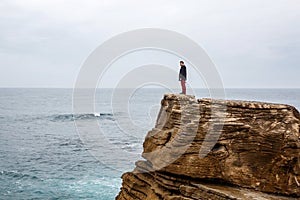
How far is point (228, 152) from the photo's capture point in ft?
44.0

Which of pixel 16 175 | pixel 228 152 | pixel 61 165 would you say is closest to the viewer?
pixel 228 152

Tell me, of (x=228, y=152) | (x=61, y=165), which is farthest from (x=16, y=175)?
(x=228, y=152)

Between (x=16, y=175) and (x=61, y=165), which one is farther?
(x=61, y=165)

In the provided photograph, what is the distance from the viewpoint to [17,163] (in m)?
42.0

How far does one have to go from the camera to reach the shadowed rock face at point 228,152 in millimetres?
12648

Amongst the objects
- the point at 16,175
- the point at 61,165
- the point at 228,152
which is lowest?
the point at 16,175

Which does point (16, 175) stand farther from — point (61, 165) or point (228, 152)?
point (228, 152)

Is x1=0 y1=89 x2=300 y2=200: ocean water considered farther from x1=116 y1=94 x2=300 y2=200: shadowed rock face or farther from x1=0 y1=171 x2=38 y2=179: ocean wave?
x1=116 y1=94 x2=300 y2=200: shadowed rock face

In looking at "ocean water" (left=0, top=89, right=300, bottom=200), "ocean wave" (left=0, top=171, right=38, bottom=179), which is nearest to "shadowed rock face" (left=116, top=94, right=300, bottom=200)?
"ocean water" (left=0, top=89, right=300, bottom=200)

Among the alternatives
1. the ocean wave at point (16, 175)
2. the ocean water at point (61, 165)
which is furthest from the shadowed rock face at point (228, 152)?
the ocean wave at point (16, 175)

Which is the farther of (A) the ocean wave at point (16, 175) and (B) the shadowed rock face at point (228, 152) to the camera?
(A) the ocean wave at point (16, 175)

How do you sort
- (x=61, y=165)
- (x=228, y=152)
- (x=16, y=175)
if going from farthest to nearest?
1. (x=61, y=165)
2. (x=16, y=175)
3. (x=228, y=152)

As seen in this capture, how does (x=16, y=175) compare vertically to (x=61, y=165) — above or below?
below

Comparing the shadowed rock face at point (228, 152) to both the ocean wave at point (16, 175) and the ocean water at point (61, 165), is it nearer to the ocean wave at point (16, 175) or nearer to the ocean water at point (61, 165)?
the ocean water at point (61, 165)
